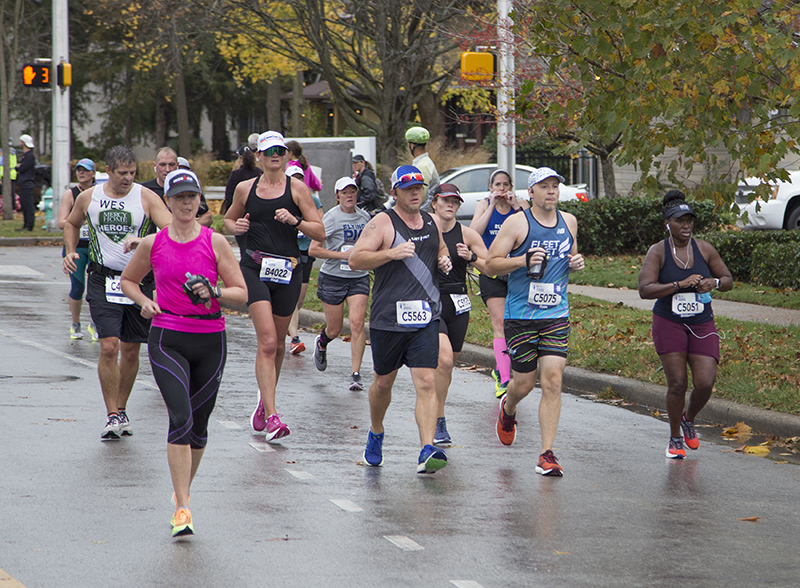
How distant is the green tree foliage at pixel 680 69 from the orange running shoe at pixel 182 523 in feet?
15.4

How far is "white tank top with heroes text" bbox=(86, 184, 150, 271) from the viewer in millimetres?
8125

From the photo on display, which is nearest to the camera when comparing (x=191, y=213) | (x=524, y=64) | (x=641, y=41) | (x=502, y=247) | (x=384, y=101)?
(x=191, y=213)

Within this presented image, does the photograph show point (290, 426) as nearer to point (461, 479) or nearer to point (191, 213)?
point (461, 479)

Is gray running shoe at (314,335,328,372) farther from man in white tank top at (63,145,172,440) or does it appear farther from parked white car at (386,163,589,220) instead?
parked white car at (386,163,589,220)

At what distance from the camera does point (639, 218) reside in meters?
21.9

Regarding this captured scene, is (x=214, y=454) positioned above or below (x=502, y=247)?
below

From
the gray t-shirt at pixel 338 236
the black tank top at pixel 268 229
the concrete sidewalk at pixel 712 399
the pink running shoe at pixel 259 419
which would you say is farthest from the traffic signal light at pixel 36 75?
the pink running shoe at pixel 259 419

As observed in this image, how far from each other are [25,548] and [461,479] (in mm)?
2747

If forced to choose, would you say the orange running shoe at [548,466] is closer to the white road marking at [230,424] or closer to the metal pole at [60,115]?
the white road marking at [230,424]

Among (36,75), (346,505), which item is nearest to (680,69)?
(346,505)

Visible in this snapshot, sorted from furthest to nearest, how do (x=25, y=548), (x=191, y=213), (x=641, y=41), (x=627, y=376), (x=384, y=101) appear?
(x=384, y=101) < (x=627, y=376) < (x=641, y=41) < (x=191, y=213) < (x=25, y=548)

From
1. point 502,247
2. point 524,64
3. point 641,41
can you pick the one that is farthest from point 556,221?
point 524,64

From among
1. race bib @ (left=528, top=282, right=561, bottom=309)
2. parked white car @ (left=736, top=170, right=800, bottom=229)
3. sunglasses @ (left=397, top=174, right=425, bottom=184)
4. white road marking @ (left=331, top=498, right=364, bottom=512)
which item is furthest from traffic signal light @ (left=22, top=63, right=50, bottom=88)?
white road marking @ (left=331, top=498, right=364, bottom=512)

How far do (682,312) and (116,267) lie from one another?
12.8ft
